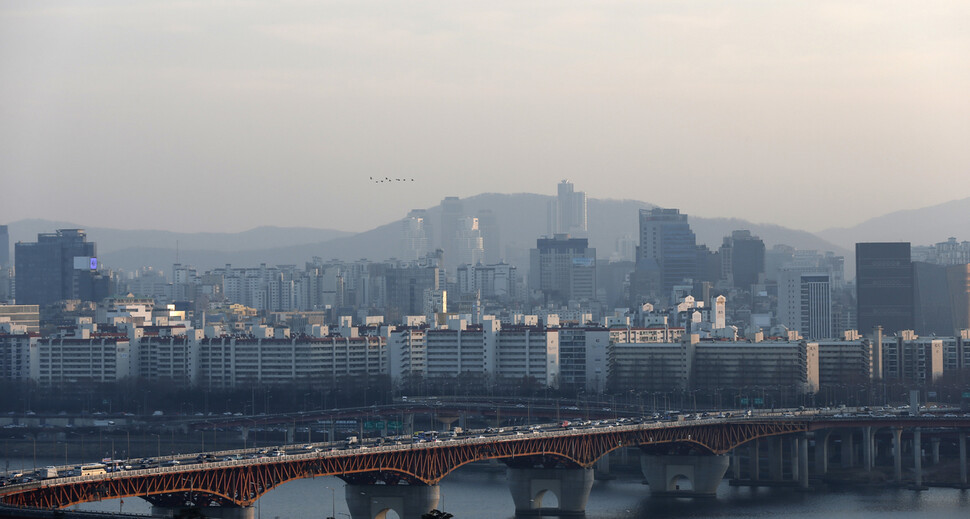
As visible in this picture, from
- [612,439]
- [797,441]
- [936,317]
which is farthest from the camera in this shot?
Answer: [936,317]

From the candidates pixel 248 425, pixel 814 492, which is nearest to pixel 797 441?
pixel 814 492

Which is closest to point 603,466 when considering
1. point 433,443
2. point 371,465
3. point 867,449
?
point 867,449

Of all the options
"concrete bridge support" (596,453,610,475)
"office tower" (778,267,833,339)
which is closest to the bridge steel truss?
"concrete bridge support" (596,453,610,475)

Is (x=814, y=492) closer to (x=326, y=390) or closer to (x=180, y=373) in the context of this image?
(x=326, y=390)

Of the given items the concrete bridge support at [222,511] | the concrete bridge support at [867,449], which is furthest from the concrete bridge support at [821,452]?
the concrete bridge support at [222,511]

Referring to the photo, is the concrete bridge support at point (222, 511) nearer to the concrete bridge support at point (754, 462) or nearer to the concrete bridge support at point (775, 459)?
the concrete bridge support at point (754, 462)

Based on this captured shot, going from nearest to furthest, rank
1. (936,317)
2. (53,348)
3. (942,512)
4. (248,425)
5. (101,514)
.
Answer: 1. (101,514)
2. (942,512)
3. (248,425)
4. (53,348)
5. (936,317)

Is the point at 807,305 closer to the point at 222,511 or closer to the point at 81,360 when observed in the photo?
the point at 81,360
